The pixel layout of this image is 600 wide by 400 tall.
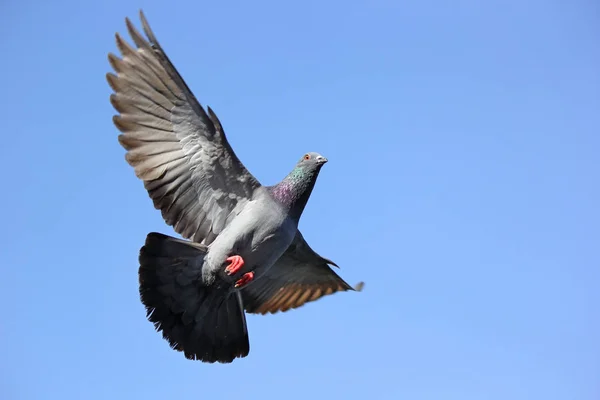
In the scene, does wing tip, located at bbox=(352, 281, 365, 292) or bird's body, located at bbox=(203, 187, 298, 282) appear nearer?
bird's body, located at bbox=(203, 187, 298, 282)

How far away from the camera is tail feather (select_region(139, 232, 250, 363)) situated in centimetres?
1118

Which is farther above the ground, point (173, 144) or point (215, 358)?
point (173, 144)

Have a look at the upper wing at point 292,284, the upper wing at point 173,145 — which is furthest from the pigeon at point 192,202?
the upper wing at point 292,284

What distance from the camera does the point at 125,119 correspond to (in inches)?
437

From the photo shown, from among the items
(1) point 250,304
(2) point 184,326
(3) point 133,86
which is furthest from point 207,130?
(1) point 250,304

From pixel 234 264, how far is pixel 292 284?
120 inches

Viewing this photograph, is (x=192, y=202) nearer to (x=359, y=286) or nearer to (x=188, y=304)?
(x=188, y=304)

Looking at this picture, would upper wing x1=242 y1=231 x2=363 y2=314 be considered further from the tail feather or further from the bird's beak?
the bird's beak

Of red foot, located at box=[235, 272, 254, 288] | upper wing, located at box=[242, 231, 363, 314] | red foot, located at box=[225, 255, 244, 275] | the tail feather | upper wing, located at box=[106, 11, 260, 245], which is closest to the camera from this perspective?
upper wing, located at box=[106, 11, 260, 245]

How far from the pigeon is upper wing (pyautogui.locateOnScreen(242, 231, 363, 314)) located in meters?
1.61

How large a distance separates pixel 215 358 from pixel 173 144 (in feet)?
11.8

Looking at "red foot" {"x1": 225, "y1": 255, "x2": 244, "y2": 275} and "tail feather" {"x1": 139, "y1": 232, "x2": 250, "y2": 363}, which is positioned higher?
"red foot" {"x1": 225, "y1": 255, "x2": 244, "y2": 275}

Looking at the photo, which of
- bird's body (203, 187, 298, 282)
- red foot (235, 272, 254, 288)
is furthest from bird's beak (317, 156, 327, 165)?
red foot (235, 272, 254, 288)

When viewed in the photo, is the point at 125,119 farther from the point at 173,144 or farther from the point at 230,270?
the point at 230,270
